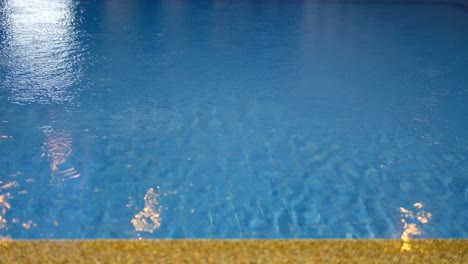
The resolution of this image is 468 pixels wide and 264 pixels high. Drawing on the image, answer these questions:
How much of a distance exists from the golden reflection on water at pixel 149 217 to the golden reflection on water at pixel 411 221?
90 centimetres

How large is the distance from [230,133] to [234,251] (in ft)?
3.23

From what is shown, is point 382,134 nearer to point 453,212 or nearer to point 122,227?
point 453,212

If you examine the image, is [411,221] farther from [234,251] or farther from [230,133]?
[230,133]

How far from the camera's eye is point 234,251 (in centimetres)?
185

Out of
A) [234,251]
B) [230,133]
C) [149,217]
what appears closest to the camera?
[234,251]

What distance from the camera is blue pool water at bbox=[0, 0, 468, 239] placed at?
1.99 m

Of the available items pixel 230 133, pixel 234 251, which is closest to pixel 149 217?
pixel 234 251

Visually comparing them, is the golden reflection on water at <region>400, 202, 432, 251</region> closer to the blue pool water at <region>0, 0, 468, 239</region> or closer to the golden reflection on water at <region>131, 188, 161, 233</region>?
the blue pool water at <region>0, 0, 468, 239</region>

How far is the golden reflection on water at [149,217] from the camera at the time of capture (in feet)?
6.24

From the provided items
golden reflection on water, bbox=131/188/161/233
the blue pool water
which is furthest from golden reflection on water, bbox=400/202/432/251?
golden reflection on water, bbox=131/188/161/233

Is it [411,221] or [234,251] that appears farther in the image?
[411,221]

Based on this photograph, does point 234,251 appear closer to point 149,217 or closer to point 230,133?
point 149,217

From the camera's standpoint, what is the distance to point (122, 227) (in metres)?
1.91

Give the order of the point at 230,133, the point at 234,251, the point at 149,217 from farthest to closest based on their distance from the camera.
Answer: the point at 230,133 → the point at 149,217 → the point at 234,251
